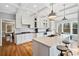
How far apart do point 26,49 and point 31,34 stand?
0.34 m

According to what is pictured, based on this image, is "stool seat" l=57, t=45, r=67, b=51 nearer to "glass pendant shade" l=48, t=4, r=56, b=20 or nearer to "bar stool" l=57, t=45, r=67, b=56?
"bar stool" l=57, t=45, r=67, b=56

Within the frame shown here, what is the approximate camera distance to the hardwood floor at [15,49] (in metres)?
2.16

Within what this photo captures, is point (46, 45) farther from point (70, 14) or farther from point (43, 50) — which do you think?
point (70, 14)

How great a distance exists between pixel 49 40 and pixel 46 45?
0.56 ft

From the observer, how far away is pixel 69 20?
7.15ft

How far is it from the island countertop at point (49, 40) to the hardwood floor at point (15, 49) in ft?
0.79

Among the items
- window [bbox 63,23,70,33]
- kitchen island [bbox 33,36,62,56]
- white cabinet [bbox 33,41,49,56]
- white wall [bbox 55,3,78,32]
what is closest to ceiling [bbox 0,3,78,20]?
white wall [bbox 55,3,78,32]

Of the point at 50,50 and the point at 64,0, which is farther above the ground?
the point at 64,0

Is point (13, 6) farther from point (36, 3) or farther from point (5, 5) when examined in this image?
point (36, 3)

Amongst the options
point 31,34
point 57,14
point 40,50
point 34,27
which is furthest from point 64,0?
point 40,50

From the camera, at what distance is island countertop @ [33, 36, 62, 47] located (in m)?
2.14

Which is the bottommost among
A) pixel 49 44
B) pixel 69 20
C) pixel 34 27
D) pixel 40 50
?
pixel 40 50

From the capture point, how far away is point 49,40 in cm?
224

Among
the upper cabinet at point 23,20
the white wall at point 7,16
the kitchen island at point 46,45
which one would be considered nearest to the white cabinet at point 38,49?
the kitchen island at point 46,45
